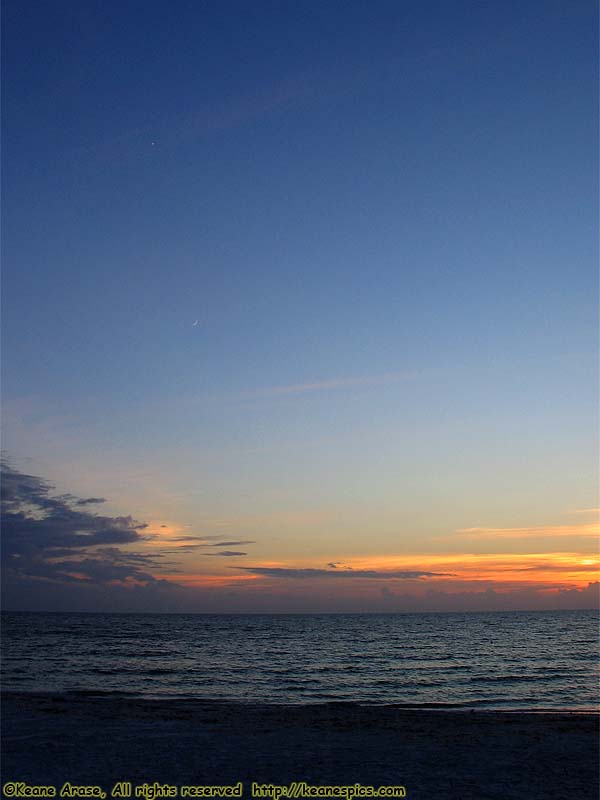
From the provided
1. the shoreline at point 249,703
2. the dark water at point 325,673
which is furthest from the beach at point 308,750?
the dark water at point 325,673

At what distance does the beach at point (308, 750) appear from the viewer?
14.6 meters

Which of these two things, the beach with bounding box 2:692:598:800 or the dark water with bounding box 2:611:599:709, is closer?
the beach with bounding box 2:692:598:800

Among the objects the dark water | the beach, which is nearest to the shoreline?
the dark water

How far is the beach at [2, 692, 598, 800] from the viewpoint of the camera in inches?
575

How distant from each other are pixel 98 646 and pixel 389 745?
63.9 m

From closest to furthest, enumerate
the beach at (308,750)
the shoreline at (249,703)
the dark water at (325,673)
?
1. the beach at (308,750)
2. the shoreline at (249,703)
3. the dark water at (325,673)

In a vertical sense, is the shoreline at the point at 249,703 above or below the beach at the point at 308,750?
below

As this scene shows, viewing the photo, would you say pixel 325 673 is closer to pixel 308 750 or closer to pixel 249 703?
pixel 249 703

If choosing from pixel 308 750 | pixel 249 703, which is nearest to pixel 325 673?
pixel 249 703

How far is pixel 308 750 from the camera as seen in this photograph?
17547mm

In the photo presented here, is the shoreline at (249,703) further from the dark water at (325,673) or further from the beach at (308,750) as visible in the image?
the beach at (308,750)

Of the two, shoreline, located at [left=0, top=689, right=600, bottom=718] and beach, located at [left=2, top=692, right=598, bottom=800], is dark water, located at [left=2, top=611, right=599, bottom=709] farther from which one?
beach, located at [left=2, top=692, right=598, bottom=800]

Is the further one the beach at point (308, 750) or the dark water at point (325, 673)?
the dark water at point (325, 673)

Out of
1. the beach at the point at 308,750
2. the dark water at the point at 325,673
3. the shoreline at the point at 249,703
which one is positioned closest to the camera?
the beach at the point at 308,750
